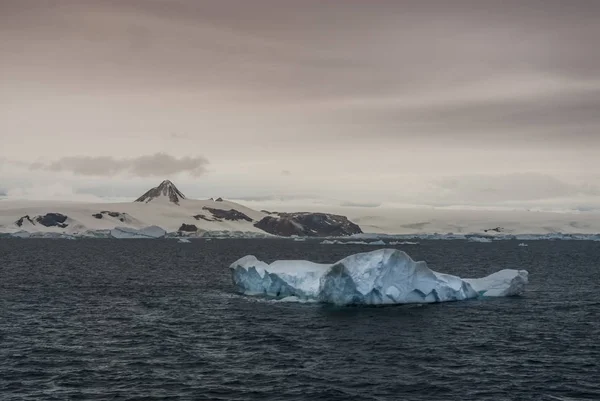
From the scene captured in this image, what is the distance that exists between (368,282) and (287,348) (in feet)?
53.3

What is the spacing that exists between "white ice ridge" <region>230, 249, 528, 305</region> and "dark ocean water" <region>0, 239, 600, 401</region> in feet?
5.40

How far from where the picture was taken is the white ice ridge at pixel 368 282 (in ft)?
164

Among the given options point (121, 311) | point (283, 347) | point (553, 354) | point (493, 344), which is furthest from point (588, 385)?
point (121, 311)

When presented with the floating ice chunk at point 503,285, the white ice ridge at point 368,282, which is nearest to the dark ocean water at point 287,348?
the white ice ridge at point 368,282

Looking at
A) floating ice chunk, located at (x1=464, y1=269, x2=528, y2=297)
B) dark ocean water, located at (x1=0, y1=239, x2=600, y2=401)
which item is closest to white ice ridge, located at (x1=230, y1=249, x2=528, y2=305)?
floating ice chunk, located at (x1=464, y1=269, x2=528, y2=297)

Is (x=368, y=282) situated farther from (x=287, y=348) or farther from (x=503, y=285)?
(x=287, y=348)

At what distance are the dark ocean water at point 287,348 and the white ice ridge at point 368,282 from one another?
1.65m

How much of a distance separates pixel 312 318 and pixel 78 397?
2260 centimetres

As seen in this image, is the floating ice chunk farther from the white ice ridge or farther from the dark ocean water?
the dark ocean water

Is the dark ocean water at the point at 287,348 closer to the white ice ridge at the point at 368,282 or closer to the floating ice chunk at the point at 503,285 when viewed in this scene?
the white ice ridge at the point at 368,282

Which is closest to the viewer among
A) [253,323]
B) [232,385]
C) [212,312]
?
Answer: [232,385]

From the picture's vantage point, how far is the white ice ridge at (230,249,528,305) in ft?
164

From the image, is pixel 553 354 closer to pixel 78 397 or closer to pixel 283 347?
pixel 283 347

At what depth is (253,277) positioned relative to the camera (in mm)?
59969
